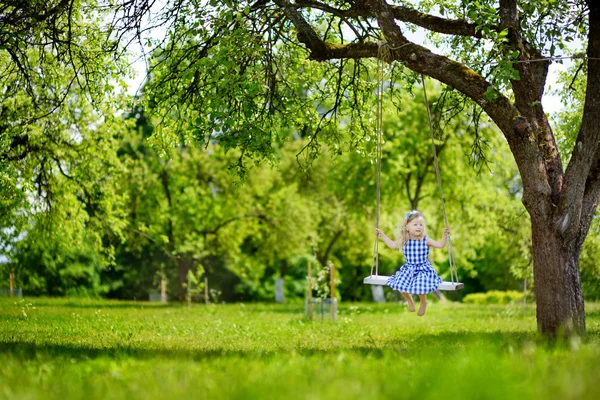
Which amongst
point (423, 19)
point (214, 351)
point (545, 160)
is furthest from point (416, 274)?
point (423, 19)

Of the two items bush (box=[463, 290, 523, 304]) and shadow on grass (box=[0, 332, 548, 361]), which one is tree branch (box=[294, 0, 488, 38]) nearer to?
shadow on grass (box=[0, 332, 548, 361])

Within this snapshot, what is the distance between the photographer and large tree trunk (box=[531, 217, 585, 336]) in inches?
363

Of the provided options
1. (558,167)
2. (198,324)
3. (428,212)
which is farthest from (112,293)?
(558,167)

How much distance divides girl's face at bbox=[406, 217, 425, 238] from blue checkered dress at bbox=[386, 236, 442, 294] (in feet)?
0.41

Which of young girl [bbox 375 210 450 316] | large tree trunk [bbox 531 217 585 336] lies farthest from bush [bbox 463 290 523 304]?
large tree trunk [bbox 531 217 585 336]

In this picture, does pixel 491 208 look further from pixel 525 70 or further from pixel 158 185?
pixel 525 70

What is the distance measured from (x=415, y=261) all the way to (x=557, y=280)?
2.16 meters

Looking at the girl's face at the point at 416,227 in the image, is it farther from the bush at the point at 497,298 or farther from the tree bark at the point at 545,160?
the bush at the point at 497,298

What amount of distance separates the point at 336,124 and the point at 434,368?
28.1ft

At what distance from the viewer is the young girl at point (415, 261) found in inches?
408

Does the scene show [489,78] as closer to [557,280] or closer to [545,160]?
[545,160]

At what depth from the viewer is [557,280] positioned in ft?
30.2

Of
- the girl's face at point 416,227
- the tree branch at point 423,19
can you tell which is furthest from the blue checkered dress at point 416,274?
the tree branch at point 423,19

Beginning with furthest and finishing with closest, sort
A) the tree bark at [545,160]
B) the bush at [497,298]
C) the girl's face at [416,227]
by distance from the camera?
the bush at [497,298]
the girl's face at [416,227]
the tree bark at [545,160]
